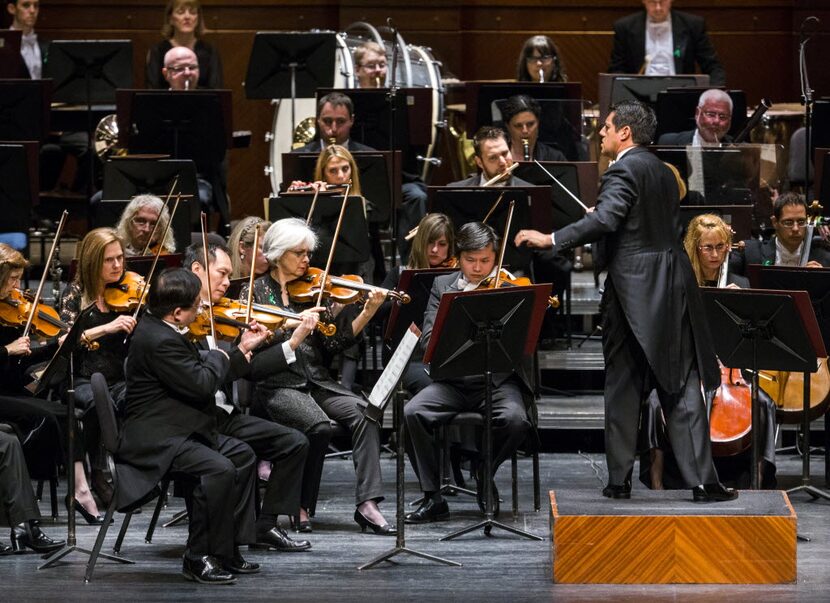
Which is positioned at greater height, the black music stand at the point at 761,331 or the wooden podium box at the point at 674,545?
the black music stand at the point at 761,331

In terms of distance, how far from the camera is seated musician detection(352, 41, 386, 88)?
828 centimetres

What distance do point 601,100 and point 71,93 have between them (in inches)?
118

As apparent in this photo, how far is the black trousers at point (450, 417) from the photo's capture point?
561 centimetres

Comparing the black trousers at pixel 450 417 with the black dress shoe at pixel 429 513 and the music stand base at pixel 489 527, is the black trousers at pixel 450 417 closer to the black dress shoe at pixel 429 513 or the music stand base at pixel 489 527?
the black dress shoe at pixel 429 513

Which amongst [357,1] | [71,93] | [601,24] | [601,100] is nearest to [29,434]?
[71,93]

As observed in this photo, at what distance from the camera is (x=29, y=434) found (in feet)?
18.4

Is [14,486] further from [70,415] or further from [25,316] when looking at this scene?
[25,316]

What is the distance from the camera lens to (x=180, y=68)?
8062 mm

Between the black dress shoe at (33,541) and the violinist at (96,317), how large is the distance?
654 mm

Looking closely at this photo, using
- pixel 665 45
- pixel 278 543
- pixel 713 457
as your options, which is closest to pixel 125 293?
pixel 278 543

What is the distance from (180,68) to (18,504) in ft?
11.5

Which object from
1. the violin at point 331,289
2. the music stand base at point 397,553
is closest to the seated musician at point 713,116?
the violin at point 331,289

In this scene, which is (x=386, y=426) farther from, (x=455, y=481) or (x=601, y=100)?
(x=601, y=100)

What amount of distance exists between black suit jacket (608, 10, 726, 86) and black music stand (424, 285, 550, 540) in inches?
153
